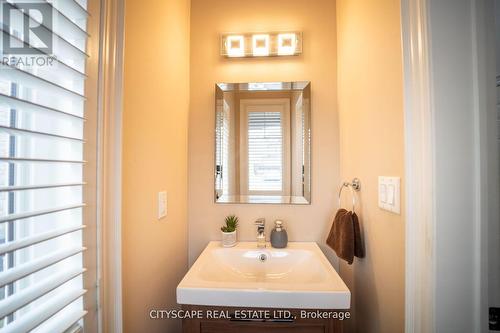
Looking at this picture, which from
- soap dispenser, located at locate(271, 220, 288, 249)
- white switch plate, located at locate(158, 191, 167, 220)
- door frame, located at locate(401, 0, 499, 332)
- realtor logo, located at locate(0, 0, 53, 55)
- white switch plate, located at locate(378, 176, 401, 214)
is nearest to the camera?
realtor logo, located at locate(0, 0, 53, 55)

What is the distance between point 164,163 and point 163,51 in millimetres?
527

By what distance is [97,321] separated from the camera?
60cm

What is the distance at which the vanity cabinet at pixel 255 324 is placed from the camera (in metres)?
0.78

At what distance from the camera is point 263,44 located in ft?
4.15

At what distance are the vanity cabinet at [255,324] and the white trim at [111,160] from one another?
269 millimetres

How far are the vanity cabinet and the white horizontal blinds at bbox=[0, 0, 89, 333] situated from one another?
391 millimetres

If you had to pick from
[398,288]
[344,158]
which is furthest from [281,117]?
[398,288]

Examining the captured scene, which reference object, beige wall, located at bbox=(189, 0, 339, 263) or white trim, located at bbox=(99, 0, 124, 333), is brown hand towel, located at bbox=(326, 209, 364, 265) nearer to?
beige wall, located at bbox=(189, 0, 339, 263)

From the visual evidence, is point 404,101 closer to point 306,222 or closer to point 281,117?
point 281,117

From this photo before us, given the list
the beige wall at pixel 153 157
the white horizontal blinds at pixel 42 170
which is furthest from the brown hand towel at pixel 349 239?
the white horizontal blinds at pixel 42 170

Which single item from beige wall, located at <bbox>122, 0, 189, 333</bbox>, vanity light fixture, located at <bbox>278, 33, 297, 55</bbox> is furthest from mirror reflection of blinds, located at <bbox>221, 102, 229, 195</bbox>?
vanity light fixture, located at <bbox>278, 33, 297, 55</bbox>

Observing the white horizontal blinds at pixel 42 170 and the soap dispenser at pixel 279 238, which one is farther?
the soap dispenser at pixel 279 238

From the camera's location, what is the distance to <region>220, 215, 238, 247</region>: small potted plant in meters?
1.19

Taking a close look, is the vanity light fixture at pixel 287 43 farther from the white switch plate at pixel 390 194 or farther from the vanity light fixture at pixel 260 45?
the white switch plate at pixel 390 194
